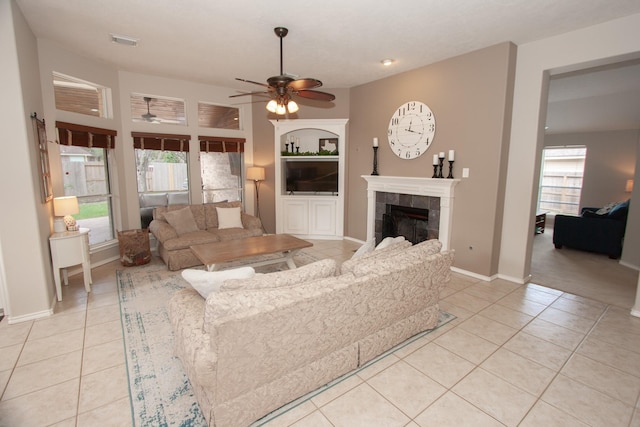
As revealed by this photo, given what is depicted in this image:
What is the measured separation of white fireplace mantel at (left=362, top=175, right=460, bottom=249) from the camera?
441 cm

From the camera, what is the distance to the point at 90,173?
467 centimetres

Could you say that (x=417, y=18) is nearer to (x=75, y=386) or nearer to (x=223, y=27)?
(x=223, y=27)

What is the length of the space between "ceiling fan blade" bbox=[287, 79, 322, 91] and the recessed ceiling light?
2157 millimetres

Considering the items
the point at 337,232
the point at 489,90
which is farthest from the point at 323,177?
the point at 489,90

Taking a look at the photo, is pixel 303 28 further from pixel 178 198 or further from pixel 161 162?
pixel 178 198

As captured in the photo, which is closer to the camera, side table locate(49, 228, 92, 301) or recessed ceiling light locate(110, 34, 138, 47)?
side table locate(49, 228, 92, 301)

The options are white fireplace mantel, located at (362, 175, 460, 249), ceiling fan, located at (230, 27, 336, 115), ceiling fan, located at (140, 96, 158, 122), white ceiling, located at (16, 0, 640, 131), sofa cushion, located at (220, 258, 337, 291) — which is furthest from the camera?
ceiling fan, located at (140, 96, 158, 122)

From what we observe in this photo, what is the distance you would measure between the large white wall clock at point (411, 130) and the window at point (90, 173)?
14.7ft

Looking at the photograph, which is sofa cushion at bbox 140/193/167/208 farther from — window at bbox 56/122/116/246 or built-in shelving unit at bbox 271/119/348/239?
built-in shelving unit at bbox 271/119/348/239

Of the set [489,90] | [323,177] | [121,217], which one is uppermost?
[489,90]

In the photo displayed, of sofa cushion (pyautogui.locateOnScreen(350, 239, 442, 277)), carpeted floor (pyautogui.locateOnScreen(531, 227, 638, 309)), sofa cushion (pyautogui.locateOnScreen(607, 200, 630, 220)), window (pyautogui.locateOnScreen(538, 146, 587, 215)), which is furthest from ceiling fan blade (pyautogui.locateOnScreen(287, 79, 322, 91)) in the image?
window (pyautogui.locateOnScreen(538, 146, 587, 215))

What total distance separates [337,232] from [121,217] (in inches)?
152

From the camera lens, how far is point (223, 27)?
3.35m

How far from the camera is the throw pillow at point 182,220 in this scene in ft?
16.2
